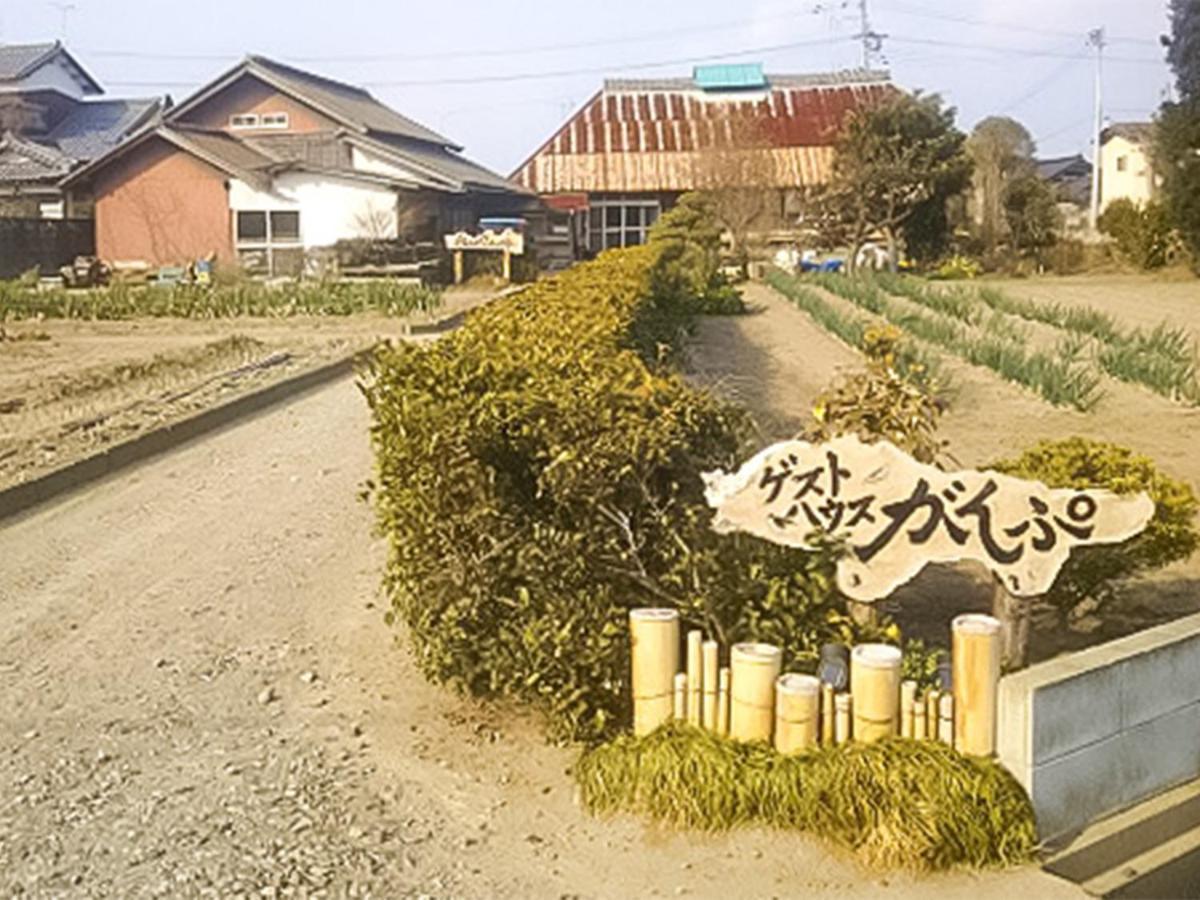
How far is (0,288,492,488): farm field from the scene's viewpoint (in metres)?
8.99

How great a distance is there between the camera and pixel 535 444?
4.20 meters

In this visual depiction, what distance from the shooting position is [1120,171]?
2048 inches

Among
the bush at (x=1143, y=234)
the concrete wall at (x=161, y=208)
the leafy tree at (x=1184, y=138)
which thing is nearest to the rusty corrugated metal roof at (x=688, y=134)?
the bush at (x=1143, y=234)

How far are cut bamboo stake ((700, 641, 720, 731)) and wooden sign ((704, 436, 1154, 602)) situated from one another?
40cm

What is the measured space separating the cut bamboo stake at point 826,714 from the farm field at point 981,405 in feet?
3.45

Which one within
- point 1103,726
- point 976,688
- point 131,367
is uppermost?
point 131,367

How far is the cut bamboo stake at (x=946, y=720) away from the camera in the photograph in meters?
3.55

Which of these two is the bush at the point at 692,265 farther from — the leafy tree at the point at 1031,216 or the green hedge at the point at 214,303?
the leafy tree at the point at 1031,216

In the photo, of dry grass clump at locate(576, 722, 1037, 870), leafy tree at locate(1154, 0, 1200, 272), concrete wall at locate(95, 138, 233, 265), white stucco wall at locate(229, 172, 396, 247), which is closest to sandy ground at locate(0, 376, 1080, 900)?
dry grass clump at locate(576, 722, 1037, 870)

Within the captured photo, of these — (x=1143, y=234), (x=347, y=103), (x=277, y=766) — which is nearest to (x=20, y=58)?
(x=347, y=103)

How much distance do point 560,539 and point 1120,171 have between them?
173ft

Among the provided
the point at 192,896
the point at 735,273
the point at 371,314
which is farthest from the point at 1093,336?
the point at 735,273

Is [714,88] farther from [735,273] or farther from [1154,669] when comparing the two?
[1154,669]

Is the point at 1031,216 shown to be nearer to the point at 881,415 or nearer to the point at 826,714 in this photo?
the point at 881,415
